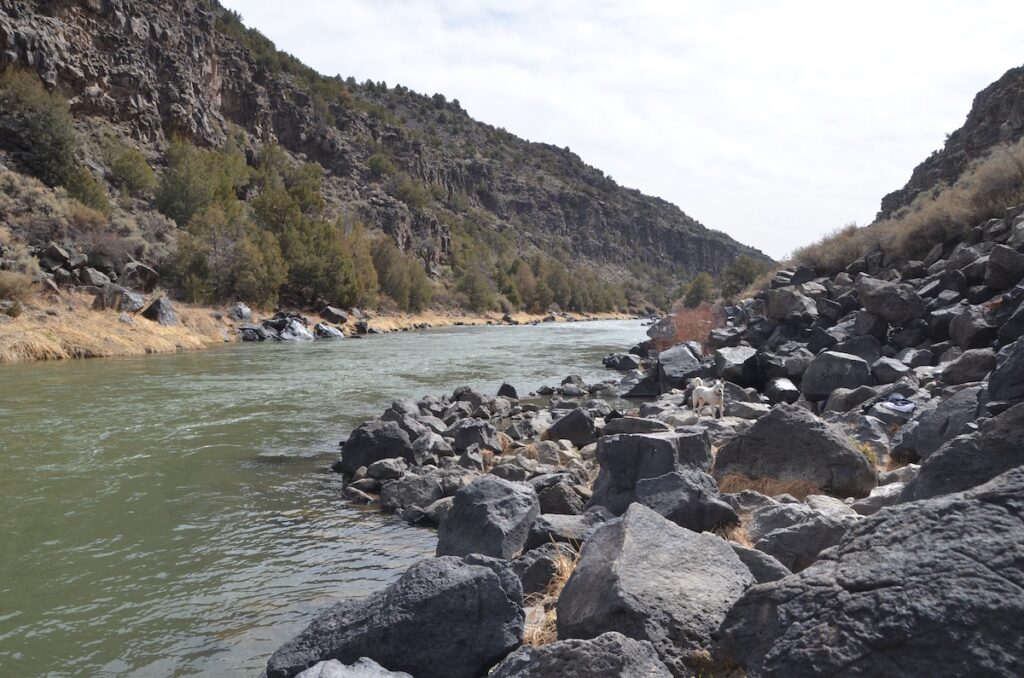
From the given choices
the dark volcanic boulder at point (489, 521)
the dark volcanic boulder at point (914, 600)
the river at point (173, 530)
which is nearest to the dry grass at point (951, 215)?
the river at point (173, 530)

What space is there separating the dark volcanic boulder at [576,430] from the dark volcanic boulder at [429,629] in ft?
25.8

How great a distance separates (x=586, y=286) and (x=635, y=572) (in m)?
117

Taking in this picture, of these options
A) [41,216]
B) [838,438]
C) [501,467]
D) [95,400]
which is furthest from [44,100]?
[838,438]

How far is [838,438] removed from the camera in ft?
22.9

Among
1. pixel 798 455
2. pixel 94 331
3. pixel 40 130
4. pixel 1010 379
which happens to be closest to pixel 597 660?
pixel 798 455

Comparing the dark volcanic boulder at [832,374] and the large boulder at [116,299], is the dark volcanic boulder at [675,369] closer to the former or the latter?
the dark volcanic boulder at [832,374]

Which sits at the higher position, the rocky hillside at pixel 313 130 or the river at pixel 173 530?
the rocky hillside at pixel 313 130

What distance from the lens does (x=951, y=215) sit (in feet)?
64.7

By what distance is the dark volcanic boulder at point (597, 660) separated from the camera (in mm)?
2889

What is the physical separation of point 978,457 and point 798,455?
3119mm

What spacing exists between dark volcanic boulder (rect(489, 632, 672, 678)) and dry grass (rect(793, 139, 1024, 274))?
64.8ft

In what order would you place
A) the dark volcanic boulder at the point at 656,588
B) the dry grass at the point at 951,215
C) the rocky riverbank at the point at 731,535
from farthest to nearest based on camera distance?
the dry grass at the point at 951,215
the dark volcanic boulder at the point at 656,588
the rocky riverbank at the point at 731,535

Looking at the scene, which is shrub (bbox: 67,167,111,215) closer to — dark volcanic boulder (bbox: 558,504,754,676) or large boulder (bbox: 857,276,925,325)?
large boulder (bbox: 857,276,925,325)

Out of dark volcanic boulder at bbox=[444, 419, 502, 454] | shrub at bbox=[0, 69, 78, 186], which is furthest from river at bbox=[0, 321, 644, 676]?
shrub at bbox=[0, 69, 78, 186]
